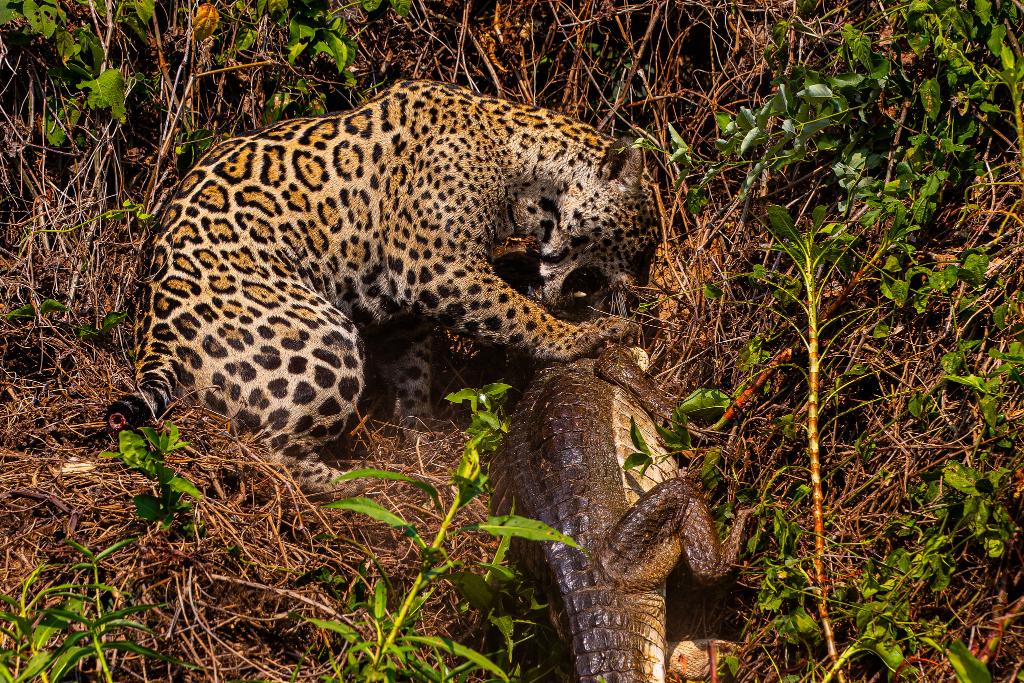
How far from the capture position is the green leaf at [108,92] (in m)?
6.27

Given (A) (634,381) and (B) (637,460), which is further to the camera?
(A) (634,381)

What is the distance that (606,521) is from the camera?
5.09 meters

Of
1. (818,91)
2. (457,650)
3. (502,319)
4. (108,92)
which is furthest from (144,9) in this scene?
(457,650)

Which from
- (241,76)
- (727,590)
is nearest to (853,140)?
(727,590)

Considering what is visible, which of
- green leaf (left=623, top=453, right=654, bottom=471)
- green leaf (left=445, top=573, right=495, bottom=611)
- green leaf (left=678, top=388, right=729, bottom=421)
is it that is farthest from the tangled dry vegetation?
green leaf (left=623, top=453, right=654, bottom=471)

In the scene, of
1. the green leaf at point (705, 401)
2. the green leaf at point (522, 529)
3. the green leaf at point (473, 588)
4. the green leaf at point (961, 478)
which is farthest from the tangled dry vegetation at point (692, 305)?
the green leaf at point (522, 529)

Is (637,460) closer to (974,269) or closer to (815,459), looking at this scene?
(815,459)

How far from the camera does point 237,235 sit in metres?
5.71

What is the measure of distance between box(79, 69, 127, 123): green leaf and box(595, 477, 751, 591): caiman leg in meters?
3.82

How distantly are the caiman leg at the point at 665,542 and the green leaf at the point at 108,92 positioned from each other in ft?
12.5

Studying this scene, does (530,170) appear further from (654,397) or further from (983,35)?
(983,35)

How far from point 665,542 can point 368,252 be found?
7.98 feet

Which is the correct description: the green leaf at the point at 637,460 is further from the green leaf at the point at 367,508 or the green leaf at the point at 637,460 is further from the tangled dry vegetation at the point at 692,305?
the green leaf at the point at 367,508

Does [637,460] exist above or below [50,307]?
above
